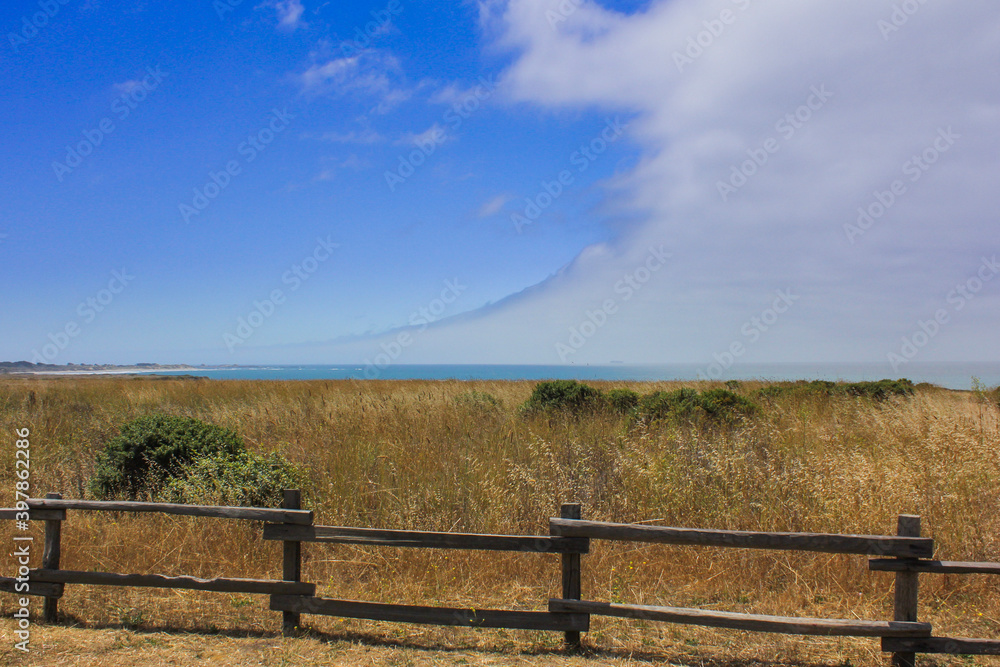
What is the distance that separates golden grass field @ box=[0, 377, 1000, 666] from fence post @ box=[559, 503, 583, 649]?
0.12 metres

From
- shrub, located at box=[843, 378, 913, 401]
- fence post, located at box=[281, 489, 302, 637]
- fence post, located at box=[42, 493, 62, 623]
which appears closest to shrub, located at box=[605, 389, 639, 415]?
shrub, located at box=[843, 378, 913, 401]

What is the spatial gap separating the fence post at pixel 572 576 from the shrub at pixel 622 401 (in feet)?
28.8

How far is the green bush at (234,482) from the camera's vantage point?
7.07 meters

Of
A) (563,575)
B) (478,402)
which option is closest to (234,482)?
(563,575)

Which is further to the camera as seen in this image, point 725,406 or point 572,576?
point 725,406

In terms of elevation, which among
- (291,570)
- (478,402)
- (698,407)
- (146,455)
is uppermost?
(698,407)

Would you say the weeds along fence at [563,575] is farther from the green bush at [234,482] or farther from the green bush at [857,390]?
the green bush at [857,390]

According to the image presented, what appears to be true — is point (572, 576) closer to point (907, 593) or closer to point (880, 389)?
point (907, 593)

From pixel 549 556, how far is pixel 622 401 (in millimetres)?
8160

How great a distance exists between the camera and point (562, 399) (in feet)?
46.3

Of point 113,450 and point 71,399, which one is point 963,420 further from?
point 71,399

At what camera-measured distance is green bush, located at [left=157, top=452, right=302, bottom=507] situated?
7.07 metres

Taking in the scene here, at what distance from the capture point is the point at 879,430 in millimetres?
10070

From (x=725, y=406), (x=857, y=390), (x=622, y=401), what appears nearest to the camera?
(x=725, y=406)
